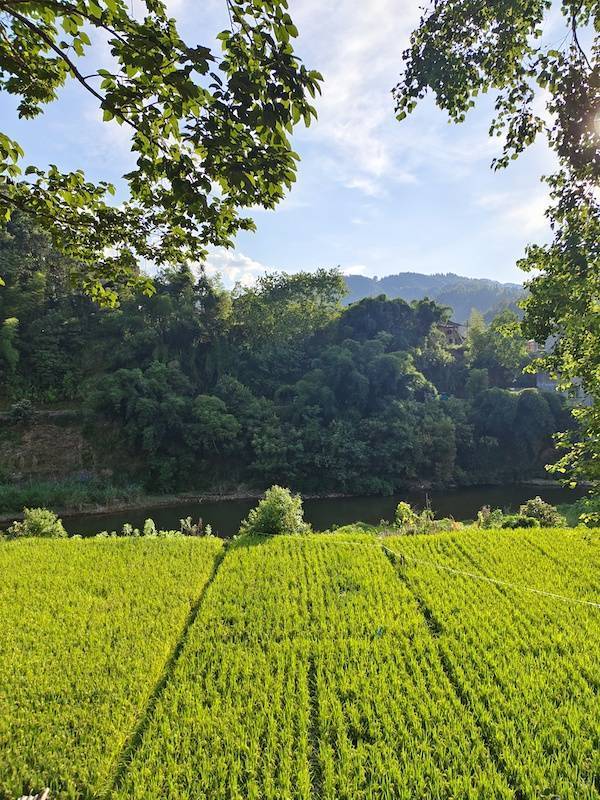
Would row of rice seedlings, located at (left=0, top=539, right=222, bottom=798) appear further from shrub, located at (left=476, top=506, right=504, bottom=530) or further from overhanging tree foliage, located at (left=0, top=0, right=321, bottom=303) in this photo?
shrub, located at (left=476, top=506, right=504, bottom=530)

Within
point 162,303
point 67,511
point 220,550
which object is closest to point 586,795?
point 220,550

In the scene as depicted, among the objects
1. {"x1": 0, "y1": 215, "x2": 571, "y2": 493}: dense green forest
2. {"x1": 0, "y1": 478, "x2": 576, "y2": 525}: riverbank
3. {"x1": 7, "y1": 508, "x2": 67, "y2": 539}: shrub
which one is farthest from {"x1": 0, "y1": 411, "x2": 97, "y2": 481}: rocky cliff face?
{"x1": 7, "y1": 508, "x2": 67, "y2": 539}: shrub

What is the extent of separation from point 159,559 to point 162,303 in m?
17.5

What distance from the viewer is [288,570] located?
751cm

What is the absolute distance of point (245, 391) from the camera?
23562mm

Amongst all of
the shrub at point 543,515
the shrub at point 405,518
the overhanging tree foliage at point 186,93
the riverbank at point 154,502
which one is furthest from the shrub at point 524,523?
the riverbank at point 154,502

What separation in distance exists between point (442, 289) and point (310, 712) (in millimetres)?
129998

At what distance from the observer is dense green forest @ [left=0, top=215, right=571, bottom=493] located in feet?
70.1

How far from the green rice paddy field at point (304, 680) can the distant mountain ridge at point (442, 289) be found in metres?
99.2

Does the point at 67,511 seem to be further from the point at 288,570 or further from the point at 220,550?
the point at 288,570

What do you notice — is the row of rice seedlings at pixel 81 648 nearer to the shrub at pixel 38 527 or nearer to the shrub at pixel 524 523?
the shrub at pixel 38 527

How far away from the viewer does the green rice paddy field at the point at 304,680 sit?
3.35 metres

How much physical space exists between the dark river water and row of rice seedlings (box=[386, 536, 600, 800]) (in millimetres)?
11279

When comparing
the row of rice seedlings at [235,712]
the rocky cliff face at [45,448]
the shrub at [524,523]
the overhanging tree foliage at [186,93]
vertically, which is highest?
the overhanging tree foliage at [186,93]
